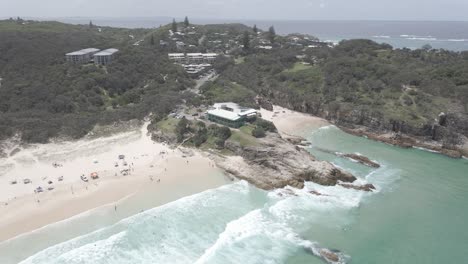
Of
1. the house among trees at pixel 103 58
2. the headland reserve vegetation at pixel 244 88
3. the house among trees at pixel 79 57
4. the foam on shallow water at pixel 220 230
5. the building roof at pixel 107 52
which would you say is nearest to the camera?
the foam on shallow water at pixel 220 230

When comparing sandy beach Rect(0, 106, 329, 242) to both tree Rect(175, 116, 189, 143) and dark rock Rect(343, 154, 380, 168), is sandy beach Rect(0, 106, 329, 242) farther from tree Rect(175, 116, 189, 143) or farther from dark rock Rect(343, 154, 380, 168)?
dark rock Rect(343, 154, 380, 168)

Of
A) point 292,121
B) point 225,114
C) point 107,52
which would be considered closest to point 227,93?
point 292,121

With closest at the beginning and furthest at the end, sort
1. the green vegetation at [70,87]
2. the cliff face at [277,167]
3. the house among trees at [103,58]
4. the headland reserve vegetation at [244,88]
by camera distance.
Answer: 1. the cliff face at [277,167]
2. the green vegetation at [70,87]
3. the headland reserve vegetation at [244,88]
4. the house among trees at [103,58]

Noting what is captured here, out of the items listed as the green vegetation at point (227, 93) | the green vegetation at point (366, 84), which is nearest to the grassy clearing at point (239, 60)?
the green vegetation at point (366, 84)

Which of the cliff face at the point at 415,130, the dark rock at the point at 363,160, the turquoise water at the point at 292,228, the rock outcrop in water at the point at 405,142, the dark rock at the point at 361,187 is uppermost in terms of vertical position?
the cliff face at the point at 415,130

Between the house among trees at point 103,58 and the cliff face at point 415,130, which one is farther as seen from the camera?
the house among trees at point 103,58

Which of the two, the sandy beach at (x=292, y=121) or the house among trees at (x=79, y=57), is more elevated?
the house among trees at (x=79, y=57)

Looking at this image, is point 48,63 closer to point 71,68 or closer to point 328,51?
point 71,68

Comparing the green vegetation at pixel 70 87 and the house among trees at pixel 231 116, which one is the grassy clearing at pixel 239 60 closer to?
the green vegetation at pixel 70 87
